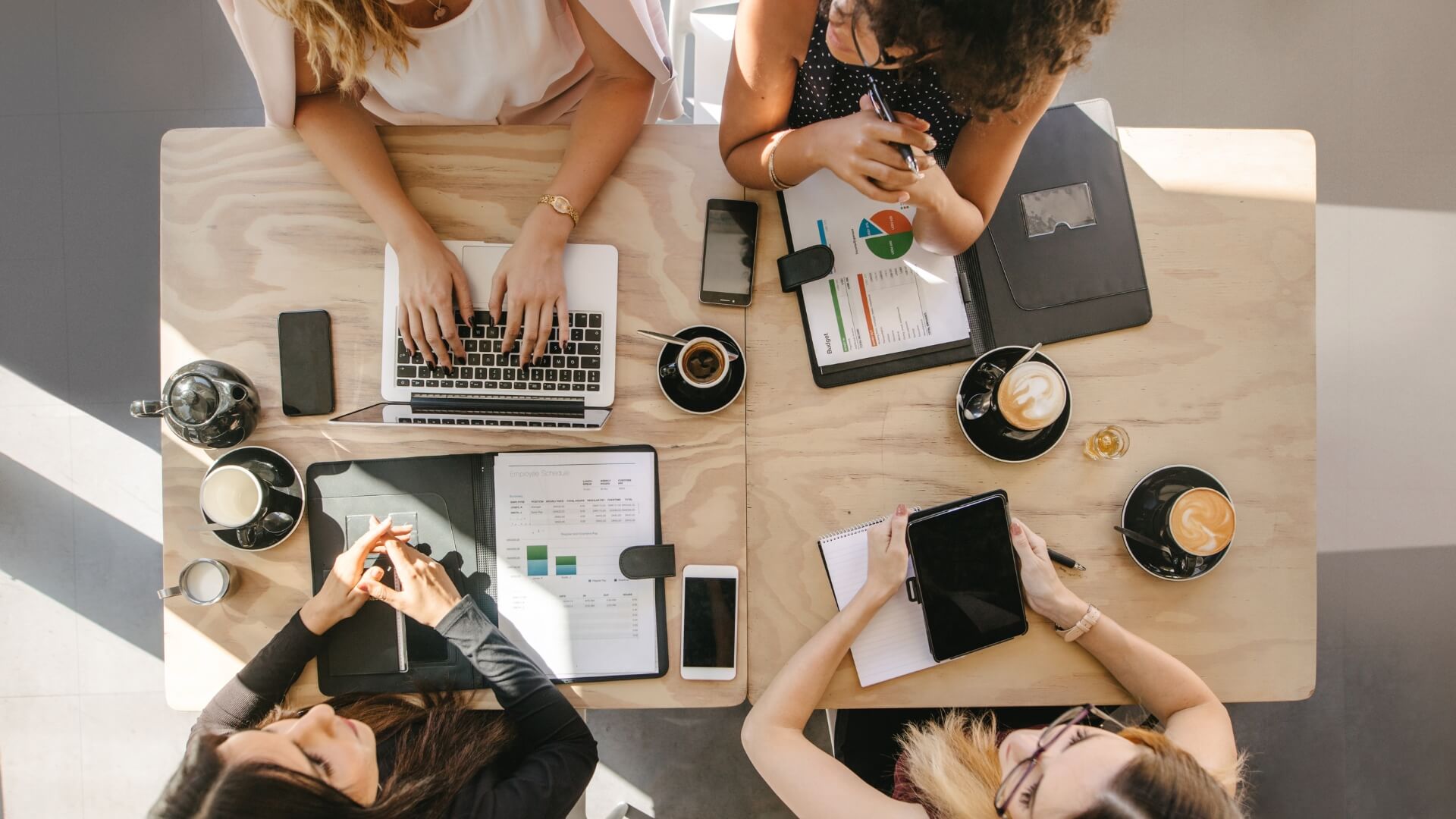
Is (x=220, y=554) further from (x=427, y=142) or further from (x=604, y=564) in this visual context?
(x=427, y=142)

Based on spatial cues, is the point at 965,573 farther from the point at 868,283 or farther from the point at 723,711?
the point at 723,711

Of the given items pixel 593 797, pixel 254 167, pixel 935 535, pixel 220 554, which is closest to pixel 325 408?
pixel 220 554

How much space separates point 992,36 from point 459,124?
0.87 meters

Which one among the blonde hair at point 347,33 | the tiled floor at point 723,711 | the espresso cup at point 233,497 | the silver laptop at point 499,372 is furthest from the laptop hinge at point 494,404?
the tiled floor at point 723,711

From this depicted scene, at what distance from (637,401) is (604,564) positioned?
27 cm

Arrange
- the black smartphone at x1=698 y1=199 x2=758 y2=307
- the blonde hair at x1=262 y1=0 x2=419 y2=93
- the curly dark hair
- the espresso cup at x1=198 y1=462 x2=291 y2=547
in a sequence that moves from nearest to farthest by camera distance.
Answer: the curly dark hair < the blonde hair at x1=262 y1=0 x2=419 y2=93 < the espresso cup at x1=198 y1=462 x2=291 y2=547 < the black smartphone at x1=698 y1=199 x2=758 y2=307

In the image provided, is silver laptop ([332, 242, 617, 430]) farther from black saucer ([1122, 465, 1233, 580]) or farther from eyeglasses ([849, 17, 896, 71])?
black saucer ([1122, 465, 1233, 580])

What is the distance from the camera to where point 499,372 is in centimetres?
120

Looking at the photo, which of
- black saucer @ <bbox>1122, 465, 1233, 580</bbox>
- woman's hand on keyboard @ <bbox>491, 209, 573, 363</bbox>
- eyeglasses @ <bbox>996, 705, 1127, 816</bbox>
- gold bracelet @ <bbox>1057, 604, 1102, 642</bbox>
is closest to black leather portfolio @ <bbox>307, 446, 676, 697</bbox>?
woman's hand on keyboard @ <bbox>491, 209, 573, 363</bbox>

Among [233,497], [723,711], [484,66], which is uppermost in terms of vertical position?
[484,66]

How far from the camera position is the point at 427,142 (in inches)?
49.2

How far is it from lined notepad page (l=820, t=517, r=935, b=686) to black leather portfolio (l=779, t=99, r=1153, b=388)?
269mm

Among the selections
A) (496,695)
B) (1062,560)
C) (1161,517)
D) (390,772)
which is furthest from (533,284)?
(1161,517)

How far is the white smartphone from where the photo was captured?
1.19 m
